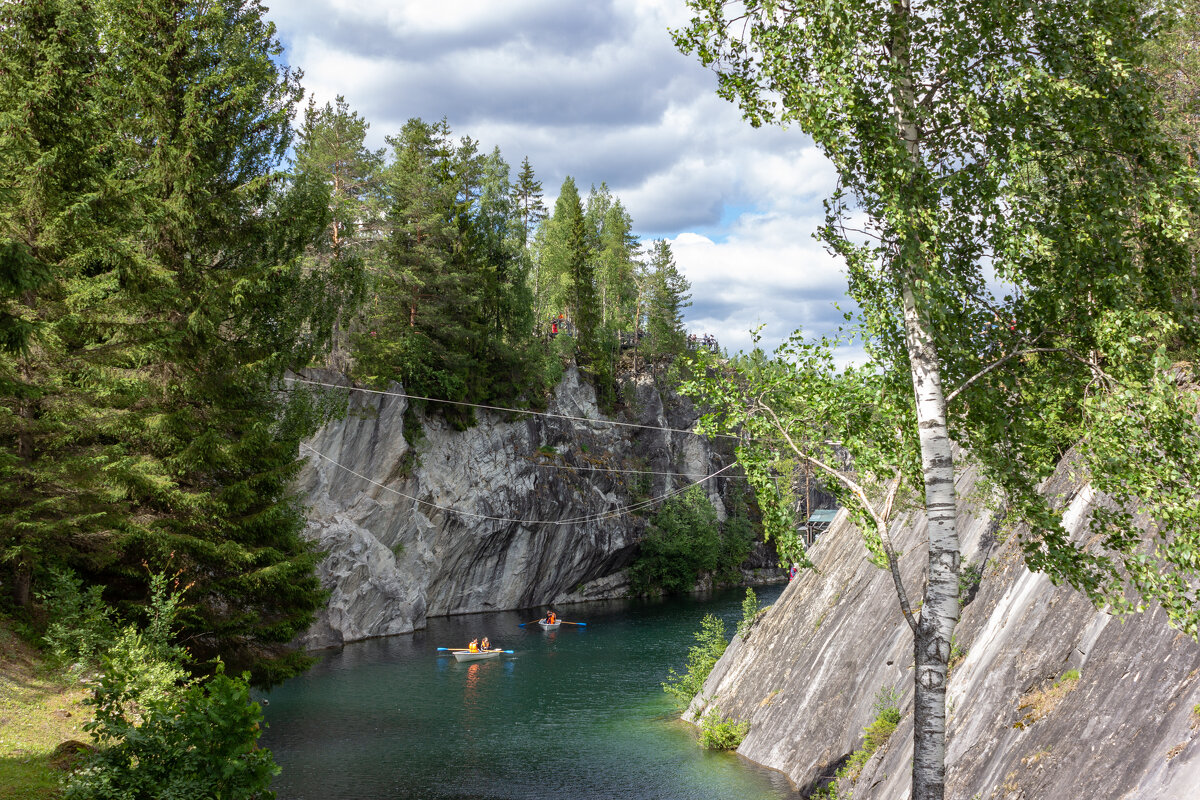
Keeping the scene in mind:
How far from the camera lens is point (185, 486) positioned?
1509 centimetres

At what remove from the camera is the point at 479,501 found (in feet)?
150

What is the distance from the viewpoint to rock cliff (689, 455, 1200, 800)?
743cm

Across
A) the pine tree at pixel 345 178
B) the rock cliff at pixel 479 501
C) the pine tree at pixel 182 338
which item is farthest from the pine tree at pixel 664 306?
the pine tree at pixel 182 338

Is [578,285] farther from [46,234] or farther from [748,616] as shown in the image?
[46,234]

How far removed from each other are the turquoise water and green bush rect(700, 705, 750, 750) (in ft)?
1.90

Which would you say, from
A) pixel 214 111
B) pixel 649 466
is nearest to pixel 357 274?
pixel 214 111

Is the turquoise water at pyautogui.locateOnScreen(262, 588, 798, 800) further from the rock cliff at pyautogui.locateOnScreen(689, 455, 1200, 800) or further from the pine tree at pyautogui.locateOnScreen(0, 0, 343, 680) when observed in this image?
the pine tree at pyautogui.locateOnScreen(0, 0, 343, 680)

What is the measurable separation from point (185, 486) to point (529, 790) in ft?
32.5

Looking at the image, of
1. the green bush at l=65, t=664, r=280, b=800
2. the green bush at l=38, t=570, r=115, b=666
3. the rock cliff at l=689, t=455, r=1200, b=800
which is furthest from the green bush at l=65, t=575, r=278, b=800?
the rock cliff at l=689, t=455, r=1200, b=800

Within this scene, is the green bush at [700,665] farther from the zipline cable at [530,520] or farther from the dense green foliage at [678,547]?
the dense green foliage at [678,547]

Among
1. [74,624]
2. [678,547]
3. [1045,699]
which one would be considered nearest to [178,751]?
[74,624]

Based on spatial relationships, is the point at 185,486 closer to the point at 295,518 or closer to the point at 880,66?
the point at 295,518

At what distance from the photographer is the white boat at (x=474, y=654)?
1312 inches

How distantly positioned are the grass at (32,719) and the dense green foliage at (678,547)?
4613 centimetres
